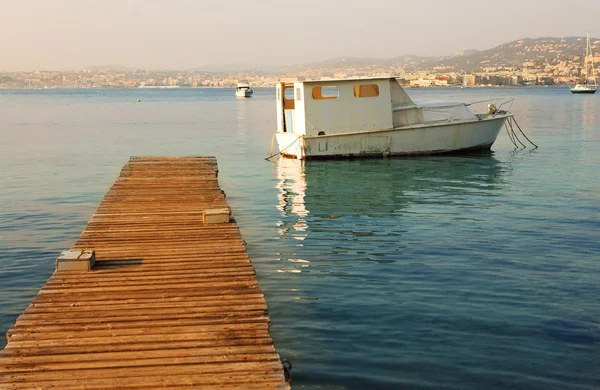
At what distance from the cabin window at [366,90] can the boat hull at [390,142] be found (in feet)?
5.19

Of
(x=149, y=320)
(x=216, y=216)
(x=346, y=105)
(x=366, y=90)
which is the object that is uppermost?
(x=366, y=90)

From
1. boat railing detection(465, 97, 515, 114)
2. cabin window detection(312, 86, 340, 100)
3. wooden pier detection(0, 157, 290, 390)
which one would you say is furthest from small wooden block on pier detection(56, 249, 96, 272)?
boat railing detection(465, 97, 515, 114)

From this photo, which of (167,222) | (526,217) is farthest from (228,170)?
(167,222)

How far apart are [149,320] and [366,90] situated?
22996 millimetres

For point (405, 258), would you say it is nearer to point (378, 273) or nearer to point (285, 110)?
point (378, 273)

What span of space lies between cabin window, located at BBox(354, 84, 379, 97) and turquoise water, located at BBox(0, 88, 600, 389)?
283cm

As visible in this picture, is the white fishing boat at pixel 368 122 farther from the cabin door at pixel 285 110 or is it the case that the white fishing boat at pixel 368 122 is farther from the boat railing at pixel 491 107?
the boat railing at pixel 491 107

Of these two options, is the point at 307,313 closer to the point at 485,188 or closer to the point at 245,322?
the point at 245,322

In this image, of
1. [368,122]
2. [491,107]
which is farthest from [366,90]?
[491,107]

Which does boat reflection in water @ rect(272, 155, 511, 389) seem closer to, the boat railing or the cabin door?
the cabin door

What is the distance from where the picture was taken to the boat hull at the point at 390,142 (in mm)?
30250

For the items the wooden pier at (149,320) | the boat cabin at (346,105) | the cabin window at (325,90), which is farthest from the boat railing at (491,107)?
the wooden pier at (149,320)

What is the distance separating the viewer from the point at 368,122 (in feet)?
98.4

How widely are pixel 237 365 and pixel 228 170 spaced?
2367cm
